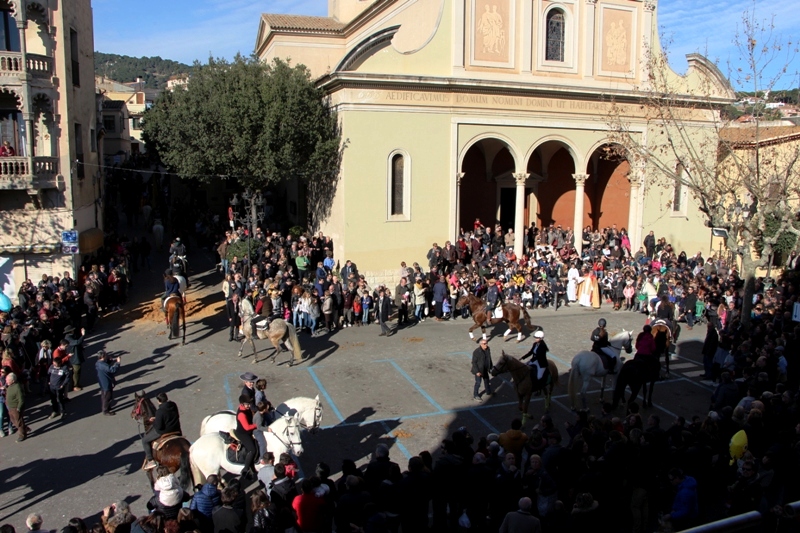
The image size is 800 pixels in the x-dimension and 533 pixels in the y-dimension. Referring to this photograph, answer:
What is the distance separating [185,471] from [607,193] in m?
26.7

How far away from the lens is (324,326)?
778 inches

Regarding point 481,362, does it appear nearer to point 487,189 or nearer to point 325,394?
point 325,394

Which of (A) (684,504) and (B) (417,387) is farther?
(B) (417,387)

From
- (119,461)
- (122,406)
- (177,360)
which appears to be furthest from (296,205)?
(119,461)

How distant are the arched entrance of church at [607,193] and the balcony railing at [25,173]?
2264cm

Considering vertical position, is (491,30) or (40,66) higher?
(491,30)

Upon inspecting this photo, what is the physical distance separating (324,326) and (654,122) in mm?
17607

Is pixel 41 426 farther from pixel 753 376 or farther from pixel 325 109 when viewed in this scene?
pixel 325 109

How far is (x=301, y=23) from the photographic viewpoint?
3244 cm

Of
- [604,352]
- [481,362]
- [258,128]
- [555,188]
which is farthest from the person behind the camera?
[555,188]

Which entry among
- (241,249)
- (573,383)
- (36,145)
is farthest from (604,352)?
(36,145)

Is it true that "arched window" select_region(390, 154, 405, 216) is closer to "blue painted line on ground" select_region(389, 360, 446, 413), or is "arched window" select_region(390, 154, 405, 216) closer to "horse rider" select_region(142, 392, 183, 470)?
"blue painted line on ground" select_region(389, 360, 446, 413)

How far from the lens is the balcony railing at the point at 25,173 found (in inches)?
775

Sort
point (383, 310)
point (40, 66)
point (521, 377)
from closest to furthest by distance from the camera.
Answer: point (521, 377), point (383, 310), point (40, 66)
